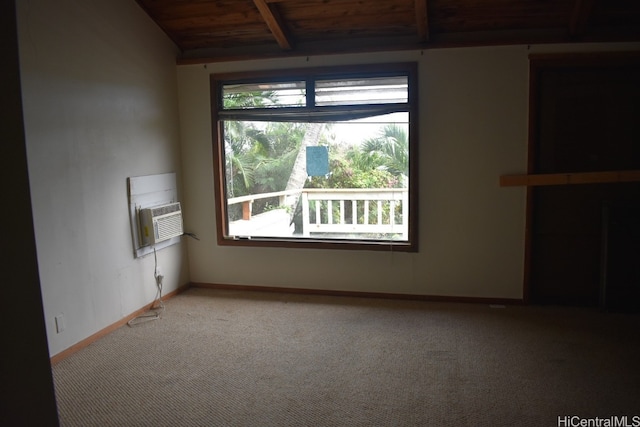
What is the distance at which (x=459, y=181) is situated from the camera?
382 cm

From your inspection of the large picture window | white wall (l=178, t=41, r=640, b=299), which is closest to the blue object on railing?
the large picture window

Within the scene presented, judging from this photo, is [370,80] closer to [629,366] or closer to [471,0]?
[471,0]

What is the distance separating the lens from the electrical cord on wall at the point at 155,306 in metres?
3.69

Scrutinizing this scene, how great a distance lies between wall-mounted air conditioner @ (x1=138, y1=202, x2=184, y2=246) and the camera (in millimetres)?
3744

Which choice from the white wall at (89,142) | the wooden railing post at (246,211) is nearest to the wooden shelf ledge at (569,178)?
the wooden railing post at (246,211)

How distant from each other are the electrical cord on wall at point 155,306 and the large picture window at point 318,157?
2.34ft

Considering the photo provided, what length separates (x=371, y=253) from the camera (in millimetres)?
4066

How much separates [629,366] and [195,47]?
14.4 feet

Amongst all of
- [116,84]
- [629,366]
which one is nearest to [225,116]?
[116,84]

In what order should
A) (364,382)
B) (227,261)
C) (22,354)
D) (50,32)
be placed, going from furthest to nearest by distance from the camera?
1. (227,261)
2. (50,32)
3. (364,382)
4. (22,354)

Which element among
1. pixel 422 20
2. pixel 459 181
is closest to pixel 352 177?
pixel 459 181

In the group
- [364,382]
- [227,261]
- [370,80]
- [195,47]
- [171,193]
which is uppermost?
[195,47]

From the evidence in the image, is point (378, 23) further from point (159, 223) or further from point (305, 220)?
point (159, 223)

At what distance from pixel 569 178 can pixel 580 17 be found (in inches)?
49.2
